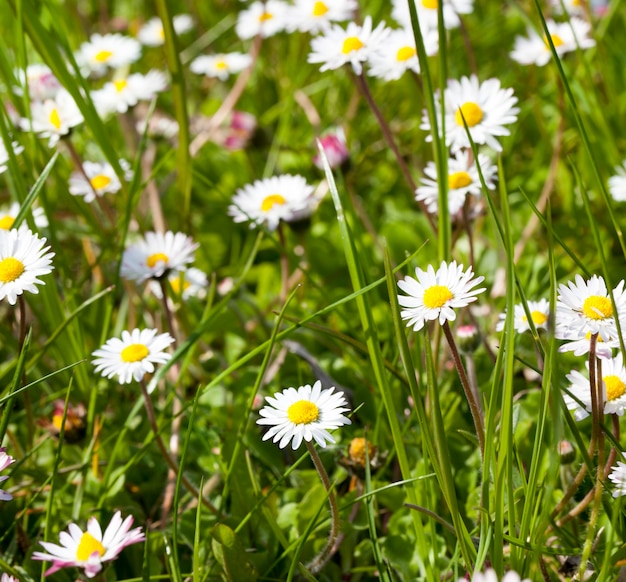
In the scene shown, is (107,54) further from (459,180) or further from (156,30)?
(459,180)

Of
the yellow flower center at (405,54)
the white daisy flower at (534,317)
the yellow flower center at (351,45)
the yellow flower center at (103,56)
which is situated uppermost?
the yellow flower center at (103,56)

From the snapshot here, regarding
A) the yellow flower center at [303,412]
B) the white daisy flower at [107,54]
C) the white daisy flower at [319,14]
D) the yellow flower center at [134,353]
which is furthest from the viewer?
the white daisy flower at [107,54]

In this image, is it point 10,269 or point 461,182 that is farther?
point 461,182

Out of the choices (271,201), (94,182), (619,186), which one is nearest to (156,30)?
(94,182)

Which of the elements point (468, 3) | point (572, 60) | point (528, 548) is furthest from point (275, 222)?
Answer: point (572, 60)

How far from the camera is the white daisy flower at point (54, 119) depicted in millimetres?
1589

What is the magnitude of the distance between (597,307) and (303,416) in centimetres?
36

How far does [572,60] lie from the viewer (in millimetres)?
2104

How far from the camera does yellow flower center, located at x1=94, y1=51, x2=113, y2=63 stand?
220 cm

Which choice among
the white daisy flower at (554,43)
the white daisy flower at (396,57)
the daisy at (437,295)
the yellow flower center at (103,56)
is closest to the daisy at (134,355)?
the daisy at (437,295)

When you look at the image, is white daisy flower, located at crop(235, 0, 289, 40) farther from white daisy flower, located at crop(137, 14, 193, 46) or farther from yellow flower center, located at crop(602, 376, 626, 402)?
yellow flower center, located at crop(602, 376, 626, 402)

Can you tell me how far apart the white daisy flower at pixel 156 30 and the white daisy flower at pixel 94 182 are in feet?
3.04

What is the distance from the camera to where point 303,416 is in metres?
0.98

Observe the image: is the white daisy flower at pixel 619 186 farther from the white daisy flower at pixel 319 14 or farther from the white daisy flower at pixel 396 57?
the white daisy flower at pixel 319 14
